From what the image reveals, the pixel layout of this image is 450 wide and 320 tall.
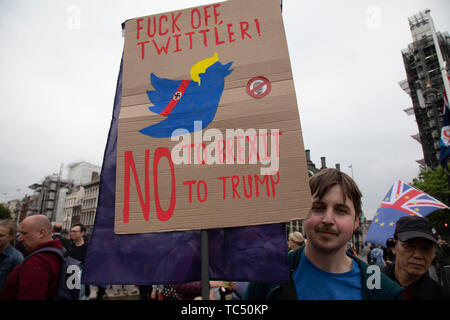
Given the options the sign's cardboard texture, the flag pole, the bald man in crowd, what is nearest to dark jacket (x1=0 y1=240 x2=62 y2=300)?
the bald man in crowd

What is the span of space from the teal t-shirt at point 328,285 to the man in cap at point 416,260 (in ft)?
2.30

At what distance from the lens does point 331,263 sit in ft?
4.47

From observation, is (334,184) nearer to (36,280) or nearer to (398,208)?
(36,280)

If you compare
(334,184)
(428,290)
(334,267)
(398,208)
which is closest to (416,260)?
(428,290)

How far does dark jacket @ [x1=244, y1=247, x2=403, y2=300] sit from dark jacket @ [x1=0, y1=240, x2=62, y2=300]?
1.51 m

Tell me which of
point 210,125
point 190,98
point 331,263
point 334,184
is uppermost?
point 190,98

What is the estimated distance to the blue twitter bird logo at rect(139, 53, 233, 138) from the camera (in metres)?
1.48

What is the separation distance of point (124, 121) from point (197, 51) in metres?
0.61

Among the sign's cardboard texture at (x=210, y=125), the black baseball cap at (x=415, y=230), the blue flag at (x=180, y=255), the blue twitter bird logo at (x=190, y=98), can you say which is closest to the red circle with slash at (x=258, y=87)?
the sign's cardboard texture at (x=210, y=125)

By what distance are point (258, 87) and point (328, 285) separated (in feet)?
3.65

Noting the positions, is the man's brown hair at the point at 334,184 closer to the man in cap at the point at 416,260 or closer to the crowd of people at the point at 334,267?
the crowd of people at the point at 334,267
